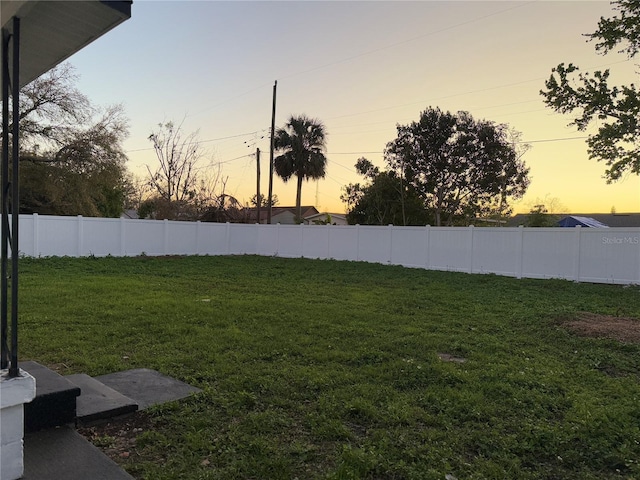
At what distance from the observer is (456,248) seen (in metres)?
14.5

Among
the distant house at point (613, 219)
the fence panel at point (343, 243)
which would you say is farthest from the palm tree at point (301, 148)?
the distant house at point (613, 219)

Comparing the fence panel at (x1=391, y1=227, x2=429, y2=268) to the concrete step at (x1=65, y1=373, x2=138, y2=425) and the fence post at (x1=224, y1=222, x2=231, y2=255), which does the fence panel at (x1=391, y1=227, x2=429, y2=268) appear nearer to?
the fence post at (x1=224, y1=222, x2=231, y2=255)

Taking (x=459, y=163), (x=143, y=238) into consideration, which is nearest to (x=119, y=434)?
(x=143, y=238)

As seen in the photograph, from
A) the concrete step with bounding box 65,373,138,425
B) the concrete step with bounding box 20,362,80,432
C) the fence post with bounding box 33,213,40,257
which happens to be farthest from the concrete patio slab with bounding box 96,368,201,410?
the fence post with bounding box 33,213,40,257

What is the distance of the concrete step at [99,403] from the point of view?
2.91m

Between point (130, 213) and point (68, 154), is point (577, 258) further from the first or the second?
point (130, 213)

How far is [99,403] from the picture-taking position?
10.1 ft

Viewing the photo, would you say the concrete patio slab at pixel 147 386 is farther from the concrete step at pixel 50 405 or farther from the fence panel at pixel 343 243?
the fence panel at pixel 343 243

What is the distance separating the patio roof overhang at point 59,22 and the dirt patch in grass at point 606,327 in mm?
6332

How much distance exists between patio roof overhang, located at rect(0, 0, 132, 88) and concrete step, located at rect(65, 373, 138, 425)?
228cm

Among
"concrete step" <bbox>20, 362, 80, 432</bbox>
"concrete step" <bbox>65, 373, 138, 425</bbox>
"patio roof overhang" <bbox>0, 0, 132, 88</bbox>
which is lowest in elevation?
"concrete step" <bbox>65, 373, 138, 425</bbox>

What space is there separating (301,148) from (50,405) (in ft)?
87.2

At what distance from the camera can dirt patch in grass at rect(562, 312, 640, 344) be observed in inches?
224

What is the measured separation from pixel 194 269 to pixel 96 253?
5284 millimetres
